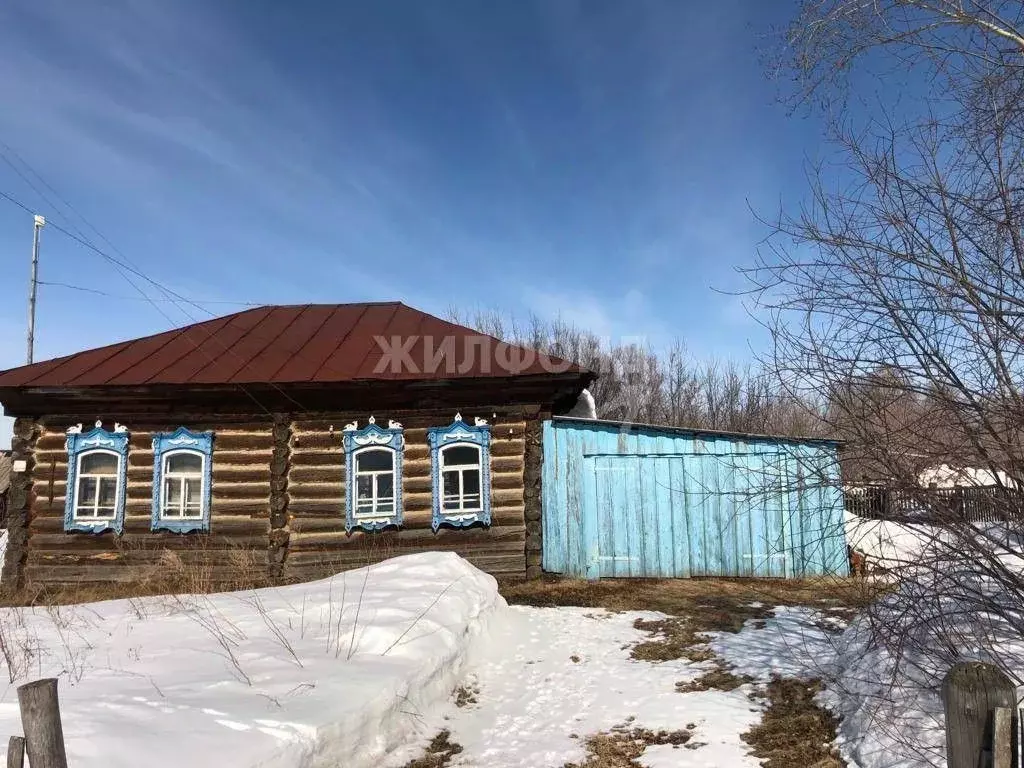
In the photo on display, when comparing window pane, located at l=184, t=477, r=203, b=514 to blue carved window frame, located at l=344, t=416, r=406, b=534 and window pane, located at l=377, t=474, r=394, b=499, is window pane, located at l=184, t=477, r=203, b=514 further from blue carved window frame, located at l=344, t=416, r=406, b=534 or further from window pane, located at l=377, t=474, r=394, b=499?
window pane, located at l=377, t=474, r=394, b=499

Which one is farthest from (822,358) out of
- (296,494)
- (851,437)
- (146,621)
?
(296,494)

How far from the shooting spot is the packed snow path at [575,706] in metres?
4.12

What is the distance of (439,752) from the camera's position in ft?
13.8

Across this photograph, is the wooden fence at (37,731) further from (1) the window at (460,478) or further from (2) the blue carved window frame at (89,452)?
(2) the blue carved window frame at (89,452)

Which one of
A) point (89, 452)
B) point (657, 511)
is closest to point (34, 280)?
point (89, 452)

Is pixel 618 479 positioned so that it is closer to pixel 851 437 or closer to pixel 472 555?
pixel 472 555

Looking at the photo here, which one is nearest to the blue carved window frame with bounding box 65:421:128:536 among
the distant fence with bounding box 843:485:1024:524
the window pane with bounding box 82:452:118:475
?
the window pane with bounding box 82:452:118:475

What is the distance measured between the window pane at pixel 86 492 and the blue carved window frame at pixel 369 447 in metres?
4.25

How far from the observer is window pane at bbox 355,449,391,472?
34.3 feet

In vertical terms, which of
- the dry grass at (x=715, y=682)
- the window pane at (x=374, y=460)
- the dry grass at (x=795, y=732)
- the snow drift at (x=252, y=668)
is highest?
the window pane at (x=374, y=460)

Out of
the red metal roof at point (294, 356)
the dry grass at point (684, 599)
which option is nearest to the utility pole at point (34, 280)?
the red metal roof at point (294, 356)

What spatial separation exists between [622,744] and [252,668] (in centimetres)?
245

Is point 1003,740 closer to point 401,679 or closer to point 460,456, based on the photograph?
point 401,679

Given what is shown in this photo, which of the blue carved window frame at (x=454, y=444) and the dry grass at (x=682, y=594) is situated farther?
the blue carved window frame at (x=454, y=444)
